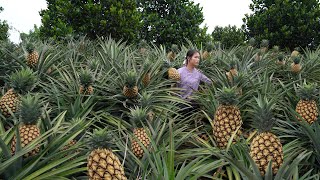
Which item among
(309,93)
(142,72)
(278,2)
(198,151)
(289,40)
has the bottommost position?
(198,151)

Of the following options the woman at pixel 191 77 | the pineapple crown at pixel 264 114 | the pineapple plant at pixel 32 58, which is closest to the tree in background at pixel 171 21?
the woman at pixel 191 77

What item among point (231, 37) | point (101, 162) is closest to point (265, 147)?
point (101, 162)

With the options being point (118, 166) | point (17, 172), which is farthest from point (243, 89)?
point (17, 172)

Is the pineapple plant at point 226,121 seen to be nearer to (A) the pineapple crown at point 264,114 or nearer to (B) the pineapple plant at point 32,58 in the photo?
(A) the pineapple crown at point 264,114

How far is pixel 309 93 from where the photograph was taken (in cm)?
355

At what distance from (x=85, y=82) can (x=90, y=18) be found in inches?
188

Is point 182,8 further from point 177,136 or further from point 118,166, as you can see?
point 118,166

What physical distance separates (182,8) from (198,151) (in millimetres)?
8522

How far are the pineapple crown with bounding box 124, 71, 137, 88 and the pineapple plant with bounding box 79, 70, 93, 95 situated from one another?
39cm

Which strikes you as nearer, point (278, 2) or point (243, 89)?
point (243, 89)

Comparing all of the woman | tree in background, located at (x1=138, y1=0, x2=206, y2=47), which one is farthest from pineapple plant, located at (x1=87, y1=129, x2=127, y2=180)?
tree in background, located at (x1=138, y1=0, x2=206, y2=47)

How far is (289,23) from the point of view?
11.2 meters

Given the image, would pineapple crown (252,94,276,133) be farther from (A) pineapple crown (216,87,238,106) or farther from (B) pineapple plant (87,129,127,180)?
(B) pineapple plant (87,129,127,180)

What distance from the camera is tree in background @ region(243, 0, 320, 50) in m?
10.9
